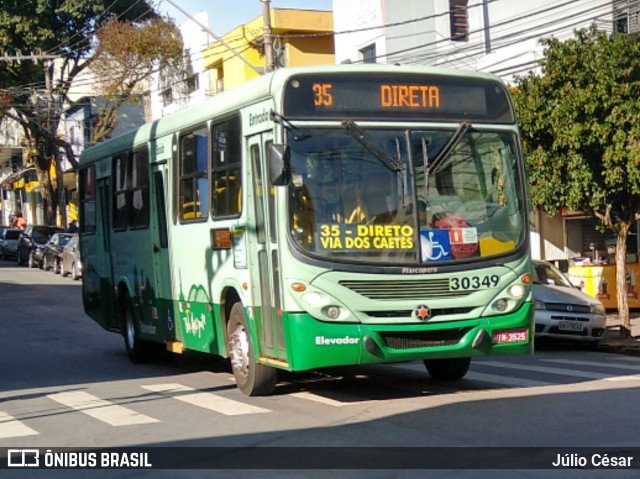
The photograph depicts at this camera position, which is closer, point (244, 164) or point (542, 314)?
point (244, 164)

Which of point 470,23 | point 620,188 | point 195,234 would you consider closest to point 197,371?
point 195,234

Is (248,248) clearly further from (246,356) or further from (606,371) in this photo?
(606,371)

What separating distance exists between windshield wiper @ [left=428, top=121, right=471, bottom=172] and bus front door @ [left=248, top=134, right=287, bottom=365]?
1.67m

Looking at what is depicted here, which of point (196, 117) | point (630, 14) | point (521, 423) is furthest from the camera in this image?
point (630, 14)

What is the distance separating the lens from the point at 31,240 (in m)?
44.8

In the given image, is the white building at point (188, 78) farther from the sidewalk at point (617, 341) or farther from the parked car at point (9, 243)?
the sidewalk at point (617, 341)

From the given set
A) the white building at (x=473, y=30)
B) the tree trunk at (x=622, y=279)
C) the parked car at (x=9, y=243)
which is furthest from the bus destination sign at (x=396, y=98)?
the parked car at (x=9, y=243)

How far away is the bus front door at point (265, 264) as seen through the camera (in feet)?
35.8

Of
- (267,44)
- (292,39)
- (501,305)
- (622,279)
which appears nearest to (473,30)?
(292,39)

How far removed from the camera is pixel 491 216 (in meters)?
11.2

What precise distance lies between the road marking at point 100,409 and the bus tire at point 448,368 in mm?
3657

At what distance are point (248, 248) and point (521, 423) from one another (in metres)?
3.58

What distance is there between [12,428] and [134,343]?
5954mm

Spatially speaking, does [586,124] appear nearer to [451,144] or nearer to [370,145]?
[451,144]
